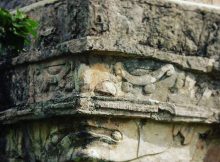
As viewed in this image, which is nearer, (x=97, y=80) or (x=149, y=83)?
(x=97, y=80)

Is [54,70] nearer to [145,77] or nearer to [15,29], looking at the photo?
[15,29]

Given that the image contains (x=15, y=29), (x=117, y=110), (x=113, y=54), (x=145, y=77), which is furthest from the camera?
(x=15, y=29)

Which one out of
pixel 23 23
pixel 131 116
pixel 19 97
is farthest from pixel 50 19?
pixel 131 116

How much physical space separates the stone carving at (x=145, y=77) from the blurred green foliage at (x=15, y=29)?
32.8 inches

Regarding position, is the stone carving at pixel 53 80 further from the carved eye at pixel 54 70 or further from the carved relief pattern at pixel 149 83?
the carved relief pattern at pixel 149 83

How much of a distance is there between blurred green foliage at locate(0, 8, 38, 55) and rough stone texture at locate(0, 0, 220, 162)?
0.13 m

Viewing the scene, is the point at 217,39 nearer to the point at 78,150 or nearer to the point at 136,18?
the point at 136,18

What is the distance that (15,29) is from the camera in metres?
6.91

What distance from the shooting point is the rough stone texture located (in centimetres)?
658

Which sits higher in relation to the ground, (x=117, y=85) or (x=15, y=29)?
(x=15, y=29)

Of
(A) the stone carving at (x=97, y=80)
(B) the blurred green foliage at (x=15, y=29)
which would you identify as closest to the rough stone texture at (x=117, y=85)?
(A) the stone carving at (x=97, y=80)

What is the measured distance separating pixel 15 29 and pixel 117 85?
3.27 ft

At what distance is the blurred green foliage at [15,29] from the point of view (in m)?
6.83

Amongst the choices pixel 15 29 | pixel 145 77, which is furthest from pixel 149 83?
pixel 15 29
